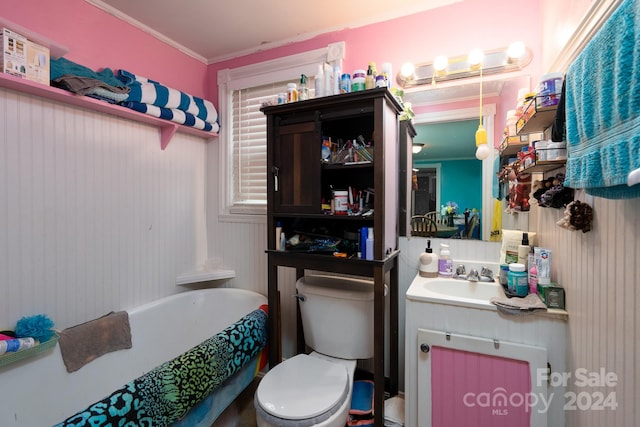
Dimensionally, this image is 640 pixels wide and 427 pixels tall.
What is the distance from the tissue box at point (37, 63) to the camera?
129cm

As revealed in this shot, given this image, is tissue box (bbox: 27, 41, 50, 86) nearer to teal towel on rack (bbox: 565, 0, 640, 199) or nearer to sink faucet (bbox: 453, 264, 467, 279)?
teal towel on rack (bbox: 565, 0, 640, 199)

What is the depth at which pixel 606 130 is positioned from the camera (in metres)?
0.66

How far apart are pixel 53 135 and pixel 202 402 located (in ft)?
5.02

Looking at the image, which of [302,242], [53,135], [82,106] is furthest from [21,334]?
[302,242]

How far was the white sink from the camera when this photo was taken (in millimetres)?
1284

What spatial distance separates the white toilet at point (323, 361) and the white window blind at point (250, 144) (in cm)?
87

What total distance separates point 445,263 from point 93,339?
1.92 meters

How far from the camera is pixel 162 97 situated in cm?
186

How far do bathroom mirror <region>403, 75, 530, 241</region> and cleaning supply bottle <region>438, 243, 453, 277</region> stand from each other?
0.62ft

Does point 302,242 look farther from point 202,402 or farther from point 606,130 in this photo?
point 606,130

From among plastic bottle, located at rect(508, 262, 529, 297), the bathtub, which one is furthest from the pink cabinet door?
the bathtub

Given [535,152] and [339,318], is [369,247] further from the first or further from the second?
[535,152]

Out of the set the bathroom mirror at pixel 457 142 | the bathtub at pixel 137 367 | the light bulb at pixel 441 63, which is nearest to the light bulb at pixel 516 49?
the bathroom mirror at pixel 457 142

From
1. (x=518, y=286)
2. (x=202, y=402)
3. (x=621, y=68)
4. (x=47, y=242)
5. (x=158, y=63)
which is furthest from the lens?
(x=158, y=63)
